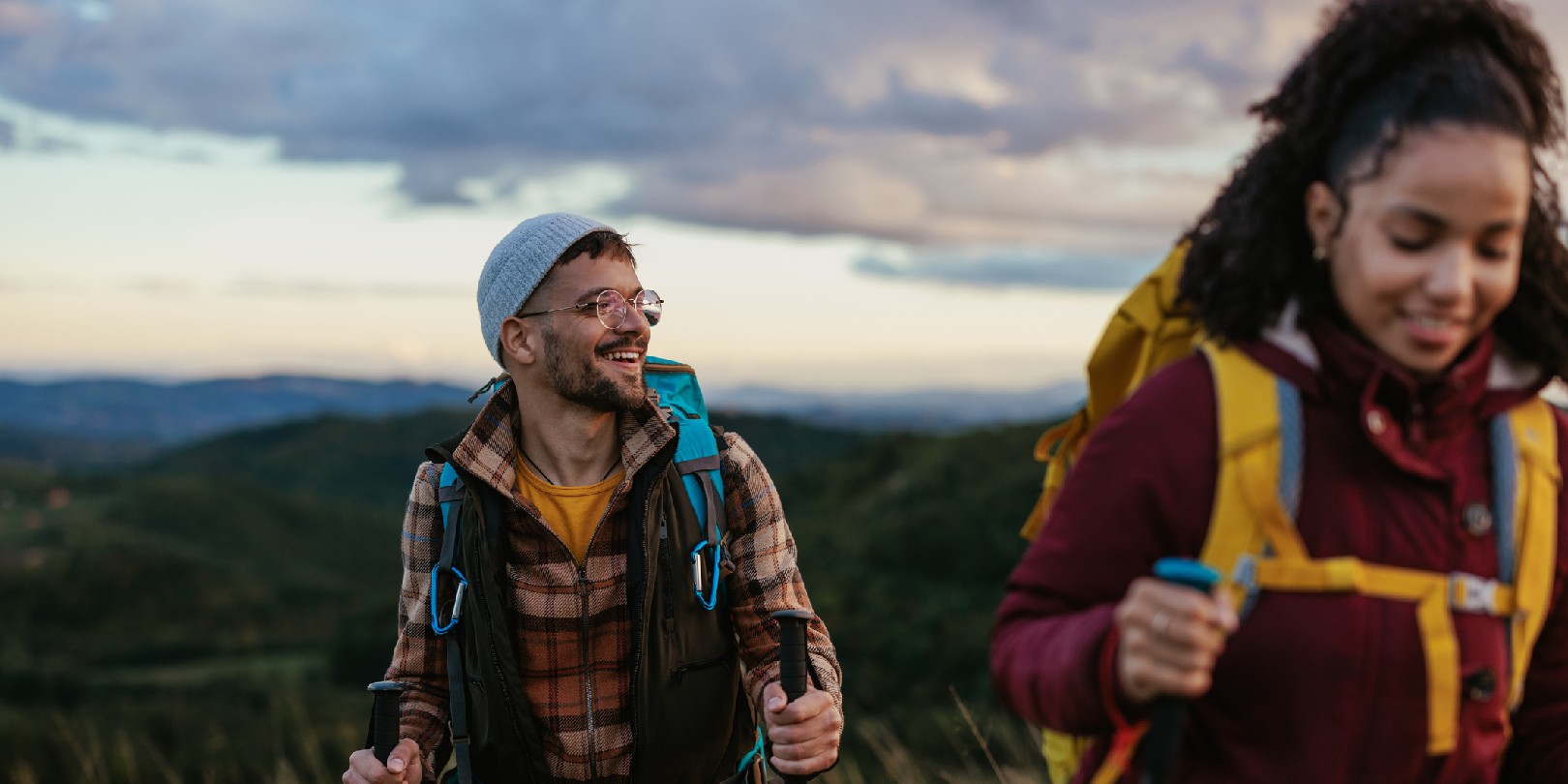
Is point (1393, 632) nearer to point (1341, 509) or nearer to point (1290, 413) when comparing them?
point (1341, 509)

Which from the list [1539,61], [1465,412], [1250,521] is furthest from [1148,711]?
[1539,61]

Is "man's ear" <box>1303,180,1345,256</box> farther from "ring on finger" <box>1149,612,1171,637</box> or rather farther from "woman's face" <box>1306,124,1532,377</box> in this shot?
"ring on finger" <box>1149,612,1171,637</box>

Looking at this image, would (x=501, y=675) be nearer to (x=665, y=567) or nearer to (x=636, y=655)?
(x=636, y=655)

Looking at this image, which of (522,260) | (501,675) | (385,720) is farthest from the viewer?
(522,260)

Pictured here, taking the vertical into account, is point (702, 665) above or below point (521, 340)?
below

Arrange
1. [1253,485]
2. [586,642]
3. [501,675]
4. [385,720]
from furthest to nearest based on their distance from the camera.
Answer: [586,642], [501,675], [385,720], [1253,485]

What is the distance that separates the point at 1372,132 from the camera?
1676 mm

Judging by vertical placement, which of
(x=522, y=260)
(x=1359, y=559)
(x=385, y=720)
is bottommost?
(x=385, y=720)

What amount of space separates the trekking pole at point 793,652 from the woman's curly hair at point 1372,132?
1.41 metres

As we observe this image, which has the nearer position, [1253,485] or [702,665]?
[1253,485]

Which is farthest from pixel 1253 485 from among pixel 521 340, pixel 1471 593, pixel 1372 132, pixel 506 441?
pixel 521 340

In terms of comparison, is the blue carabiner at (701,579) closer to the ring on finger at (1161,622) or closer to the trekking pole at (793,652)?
the trekking pole at (793,652)

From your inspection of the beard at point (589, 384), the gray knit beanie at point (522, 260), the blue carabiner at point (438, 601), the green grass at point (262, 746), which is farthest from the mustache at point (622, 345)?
the green grass at point (262, 746)

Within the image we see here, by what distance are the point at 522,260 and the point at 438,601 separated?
991 mm
